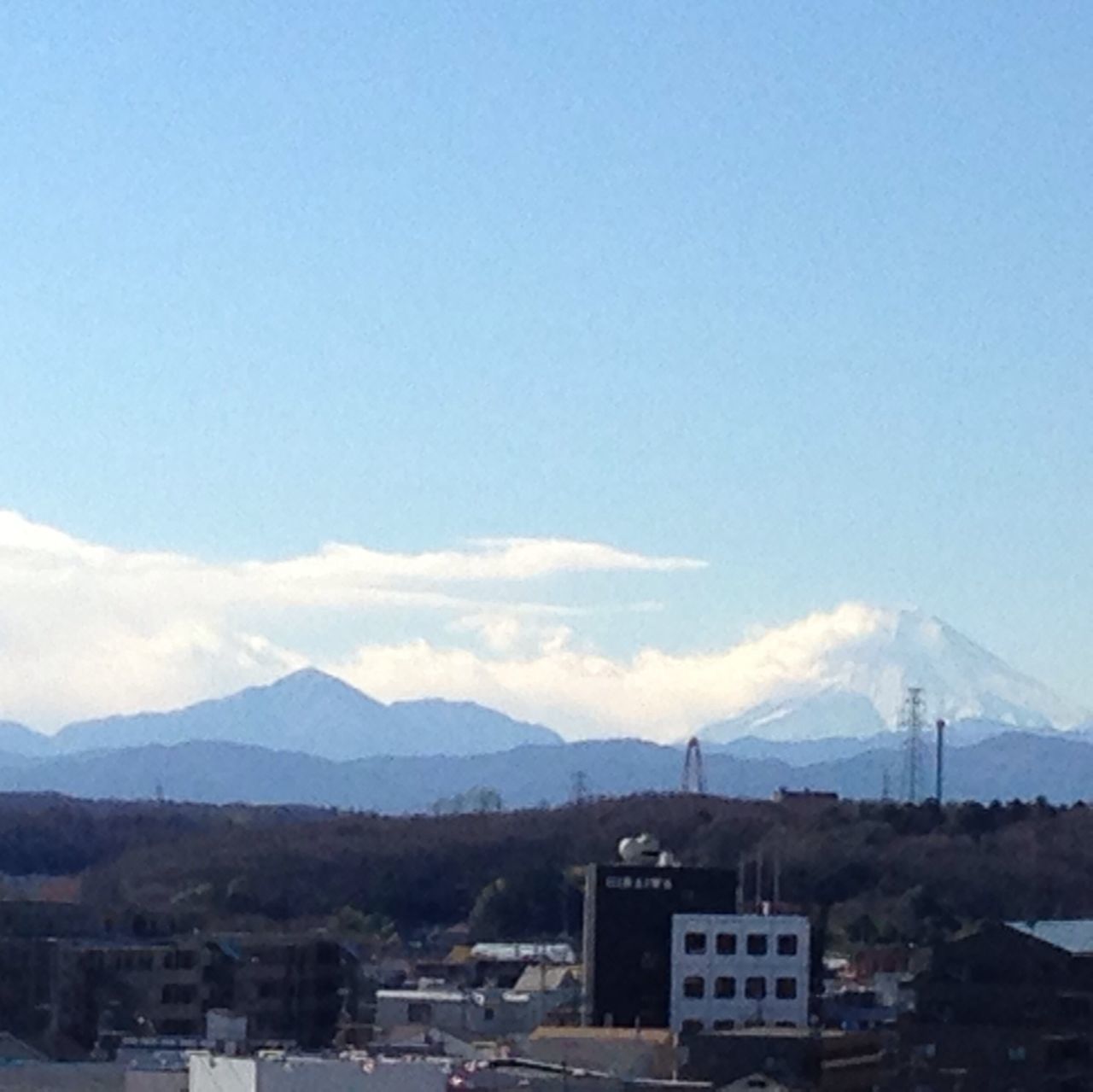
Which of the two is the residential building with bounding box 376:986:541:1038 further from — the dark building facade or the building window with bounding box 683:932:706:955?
the building window with bounding box 683:932:706:955

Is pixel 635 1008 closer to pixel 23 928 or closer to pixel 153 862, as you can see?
pixel 23 928

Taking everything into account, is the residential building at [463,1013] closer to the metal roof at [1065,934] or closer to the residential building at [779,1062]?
the metal roof at [1065,934]

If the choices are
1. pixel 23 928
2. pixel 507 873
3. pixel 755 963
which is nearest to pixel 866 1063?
pixel 755 963

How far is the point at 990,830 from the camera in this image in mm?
99938

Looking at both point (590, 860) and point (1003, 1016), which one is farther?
point (590, 860)

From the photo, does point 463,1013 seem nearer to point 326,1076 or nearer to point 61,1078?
point 61,1078

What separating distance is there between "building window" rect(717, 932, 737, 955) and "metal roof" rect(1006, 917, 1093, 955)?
4.61 metres

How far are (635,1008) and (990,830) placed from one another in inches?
1814

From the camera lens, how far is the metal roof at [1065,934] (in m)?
50.5

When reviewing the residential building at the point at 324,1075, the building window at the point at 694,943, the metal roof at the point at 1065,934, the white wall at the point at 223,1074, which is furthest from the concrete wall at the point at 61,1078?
the metal roof at the point at 1065,934

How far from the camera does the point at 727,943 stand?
54781mm

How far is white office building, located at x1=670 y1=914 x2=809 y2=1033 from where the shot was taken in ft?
178

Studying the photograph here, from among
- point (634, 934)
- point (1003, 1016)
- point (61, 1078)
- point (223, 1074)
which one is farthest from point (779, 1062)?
point (223, 1074)

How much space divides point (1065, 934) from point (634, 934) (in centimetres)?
728
